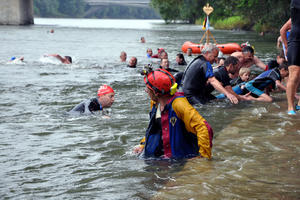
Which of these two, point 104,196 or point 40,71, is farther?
point 40,71

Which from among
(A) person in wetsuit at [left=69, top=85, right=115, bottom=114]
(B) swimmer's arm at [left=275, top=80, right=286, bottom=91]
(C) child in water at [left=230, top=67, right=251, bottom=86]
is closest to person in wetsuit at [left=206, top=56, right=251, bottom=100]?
(C) child in water at [left=230, top=67, right=251, bottom=86]

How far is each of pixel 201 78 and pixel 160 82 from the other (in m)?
4.31

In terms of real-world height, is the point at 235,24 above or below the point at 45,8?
below

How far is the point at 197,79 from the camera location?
888cm

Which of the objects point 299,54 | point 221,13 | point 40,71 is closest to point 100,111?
point 299,54

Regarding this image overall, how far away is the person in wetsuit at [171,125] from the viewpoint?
14.9ft

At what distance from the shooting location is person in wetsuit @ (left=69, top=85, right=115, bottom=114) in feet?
26.1

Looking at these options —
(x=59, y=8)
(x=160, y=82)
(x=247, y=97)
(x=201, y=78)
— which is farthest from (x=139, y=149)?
(x=59, y=8)

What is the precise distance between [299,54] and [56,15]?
168697mm

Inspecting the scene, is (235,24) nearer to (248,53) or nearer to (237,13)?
(237,13)

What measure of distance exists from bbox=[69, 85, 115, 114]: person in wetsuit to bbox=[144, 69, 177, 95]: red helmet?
3334 millimetres

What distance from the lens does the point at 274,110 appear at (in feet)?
28.2

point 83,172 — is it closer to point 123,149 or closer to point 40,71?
point 123,149

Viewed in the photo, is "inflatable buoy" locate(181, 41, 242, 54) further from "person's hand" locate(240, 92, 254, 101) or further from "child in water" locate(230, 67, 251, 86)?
"person's hand" locate(240, 92, 254, 101)
